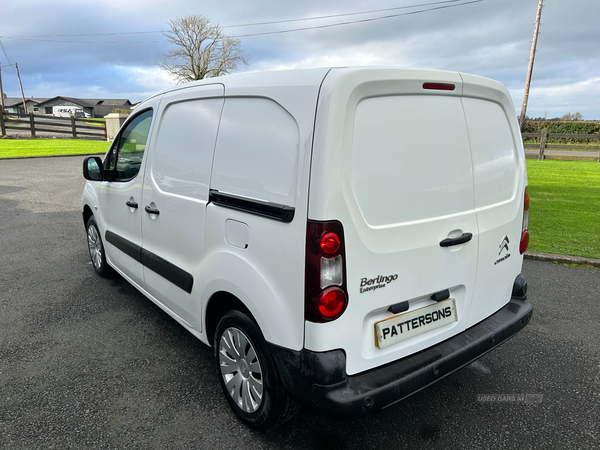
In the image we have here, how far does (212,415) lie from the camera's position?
8.29 feet

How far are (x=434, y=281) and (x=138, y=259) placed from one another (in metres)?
2.35

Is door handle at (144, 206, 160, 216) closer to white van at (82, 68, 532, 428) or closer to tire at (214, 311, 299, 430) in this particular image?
white van at (82, 68, 532, 428)

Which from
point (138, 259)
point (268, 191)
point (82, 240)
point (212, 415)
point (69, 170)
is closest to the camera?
point (268, 191)

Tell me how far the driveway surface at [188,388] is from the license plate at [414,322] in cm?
66

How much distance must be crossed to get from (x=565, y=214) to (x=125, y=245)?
765 cm

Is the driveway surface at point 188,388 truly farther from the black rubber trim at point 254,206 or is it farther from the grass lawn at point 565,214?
the grass lawn at point 565,214

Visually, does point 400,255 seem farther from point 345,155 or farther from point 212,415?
point 212,415

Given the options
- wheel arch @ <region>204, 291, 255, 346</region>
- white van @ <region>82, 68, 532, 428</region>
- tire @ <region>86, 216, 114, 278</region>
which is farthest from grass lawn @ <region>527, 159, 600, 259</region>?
tire @ <region>86, 216, 114, 278</region>

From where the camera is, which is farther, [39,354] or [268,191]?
[39,354]

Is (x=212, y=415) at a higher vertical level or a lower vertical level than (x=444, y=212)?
lower

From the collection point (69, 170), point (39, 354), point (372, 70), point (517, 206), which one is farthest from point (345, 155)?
point (69, 170)

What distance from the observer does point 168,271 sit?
296 cm

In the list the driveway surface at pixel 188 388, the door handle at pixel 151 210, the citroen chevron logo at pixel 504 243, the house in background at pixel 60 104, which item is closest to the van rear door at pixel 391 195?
the citroen chevron logo at pixel 504 243

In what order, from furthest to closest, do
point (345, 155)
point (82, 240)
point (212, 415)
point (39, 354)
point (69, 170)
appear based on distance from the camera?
1. point (69, 170)
2. point (82, 240)
3. point (39, 354)
4. point (212, 415)
5. point (345, 155)
